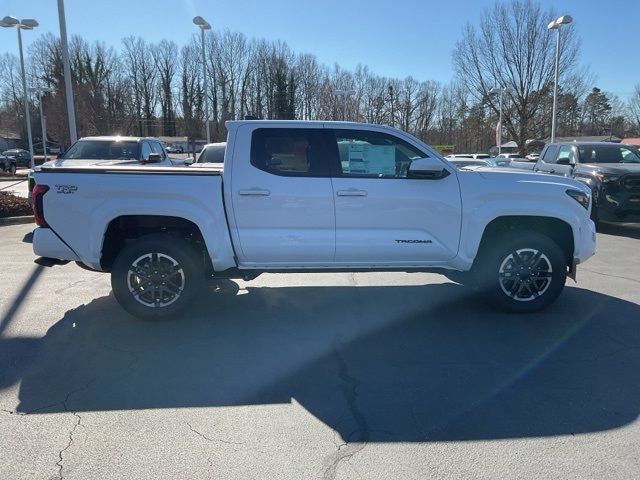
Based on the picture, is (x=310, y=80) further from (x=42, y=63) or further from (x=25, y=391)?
(x=25, y=391)

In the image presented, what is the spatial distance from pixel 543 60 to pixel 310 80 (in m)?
30.3

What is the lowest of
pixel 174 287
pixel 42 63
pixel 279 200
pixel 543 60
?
pixel 174 287

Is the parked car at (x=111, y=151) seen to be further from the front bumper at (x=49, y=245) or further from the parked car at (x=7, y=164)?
the parked car at (x=7, y=164)

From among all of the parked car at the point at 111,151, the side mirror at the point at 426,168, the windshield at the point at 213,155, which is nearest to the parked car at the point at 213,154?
the windshield at the point at 213,155

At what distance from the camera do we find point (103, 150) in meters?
12.2

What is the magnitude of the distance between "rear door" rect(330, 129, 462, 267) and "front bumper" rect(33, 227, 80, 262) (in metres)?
2.78

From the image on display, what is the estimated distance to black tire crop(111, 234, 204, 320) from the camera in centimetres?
518

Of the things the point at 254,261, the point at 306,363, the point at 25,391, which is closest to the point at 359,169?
the point at 254,261

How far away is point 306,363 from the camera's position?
4.34m

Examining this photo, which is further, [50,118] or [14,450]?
[50,118]

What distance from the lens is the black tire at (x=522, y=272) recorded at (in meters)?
5.44

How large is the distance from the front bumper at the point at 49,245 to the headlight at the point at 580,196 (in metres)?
5.27

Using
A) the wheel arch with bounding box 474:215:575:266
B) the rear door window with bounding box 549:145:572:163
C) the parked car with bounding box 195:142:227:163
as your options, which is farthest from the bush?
the rear door window with bounding box 549:145:572:163

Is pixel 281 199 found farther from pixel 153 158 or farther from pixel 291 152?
pixel 153 158
